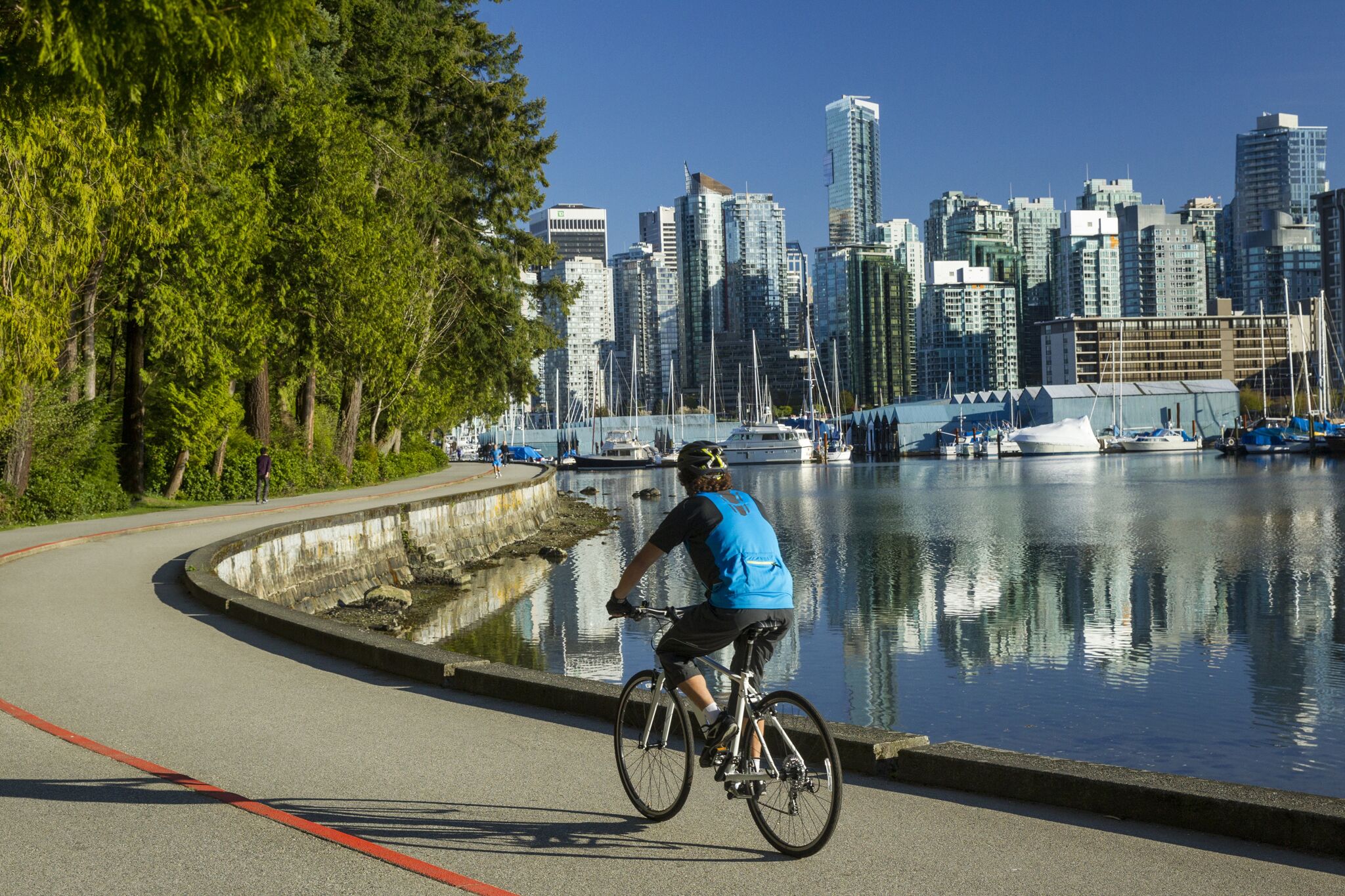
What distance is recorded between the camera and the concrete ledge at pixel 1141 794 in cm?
610

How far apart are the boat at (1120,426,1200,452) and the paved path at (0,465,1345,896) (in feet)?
409

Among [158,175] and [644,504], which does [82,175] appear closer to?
[158,175]

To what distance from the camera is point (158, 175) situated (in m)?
28.5

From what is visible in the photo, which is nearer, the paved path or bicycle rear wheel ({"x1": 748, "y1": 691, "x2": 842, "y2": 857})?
the paved path

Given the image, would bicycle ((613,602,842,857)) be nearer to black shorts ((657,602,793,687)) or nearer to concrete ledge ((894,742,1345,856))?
black shorts ((657,602,793,687))

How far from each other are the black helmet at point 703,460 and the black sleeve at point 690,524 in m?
0.21

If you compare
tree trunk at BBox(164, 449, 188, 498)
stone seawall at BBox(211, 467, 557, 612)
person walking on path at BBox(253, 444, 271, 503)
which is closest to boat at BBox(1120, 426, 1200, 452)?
stone seawall at BBox(211, 467, 557, 612)

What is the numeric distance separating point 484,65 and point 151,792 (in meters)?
45.5

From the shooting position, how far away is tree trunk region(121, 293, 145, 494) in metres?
32.5

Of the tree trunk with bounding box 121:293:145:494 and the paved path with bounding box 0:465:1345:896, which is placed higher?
the tree trunk with bounding box 121:293:145:494

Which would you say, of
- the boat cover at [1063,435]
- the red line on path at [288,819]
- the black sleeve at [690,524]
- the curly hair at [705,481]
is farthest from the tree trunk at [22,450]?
the boat cover at [1063,435]

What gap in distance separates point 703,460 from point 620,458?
385 feet

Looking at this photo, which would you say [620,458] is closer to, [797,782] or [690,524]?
[690,524]

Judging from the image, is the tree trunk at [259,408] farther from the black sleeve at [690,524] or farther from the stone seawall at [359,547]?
the black sleeve at [690,524]
